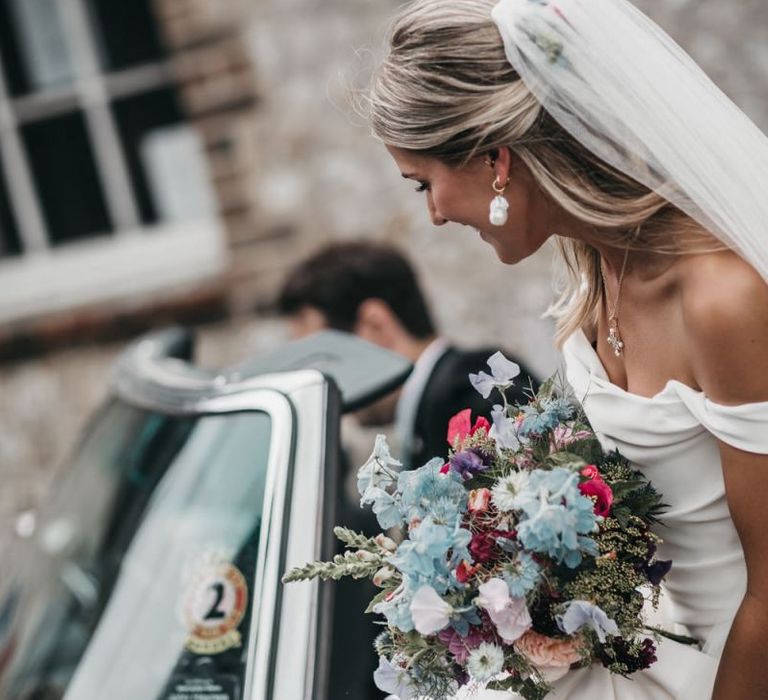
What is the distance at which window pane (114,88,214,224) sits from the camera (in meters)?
7.37

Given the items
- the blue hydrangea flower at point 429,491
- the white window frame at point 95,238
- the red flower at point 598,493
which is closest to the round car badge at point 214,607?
the blue hydrangea flower at point 429,491

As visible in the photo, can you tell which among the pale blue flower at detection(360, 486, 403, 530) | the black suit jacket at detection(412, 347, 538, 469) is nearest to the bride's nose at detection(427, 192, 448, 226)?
the pale blue flower at detection(360, 486, 403, 530)

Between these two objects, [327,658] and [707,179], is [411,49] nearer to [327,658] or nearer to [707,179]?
[707,179]

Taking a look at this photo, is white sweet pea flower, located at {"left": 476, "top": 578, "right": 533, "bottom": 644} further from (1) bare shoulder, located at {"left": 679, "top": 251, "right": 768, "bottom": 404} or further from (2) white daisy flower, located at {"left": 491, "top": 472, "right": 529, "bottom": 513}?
(1) bare shoulder, located at {"left": 679, "top": 251, "right": 768, "bottom": 404}

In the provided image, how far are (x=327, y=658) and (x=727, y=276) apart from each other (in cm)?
85

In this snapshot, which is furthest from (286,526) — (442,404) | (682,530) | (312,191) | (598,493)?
(312,191)

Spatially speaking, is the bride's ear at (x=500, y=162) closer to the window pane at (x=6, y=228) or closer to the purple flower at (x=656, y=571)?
the purple flower at (x=656, y=571)

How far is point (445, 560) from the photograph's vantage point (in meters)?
1.71

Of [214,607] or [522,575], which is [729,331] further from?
[214,607]

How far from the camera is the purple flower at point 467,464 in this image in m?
1.83

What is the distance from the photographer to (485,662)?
1.68 meters

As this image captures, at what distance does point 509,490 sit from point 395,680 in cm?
35

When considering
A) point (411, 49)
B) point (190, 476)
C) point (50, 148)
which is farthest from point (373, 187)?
point (411, 49)

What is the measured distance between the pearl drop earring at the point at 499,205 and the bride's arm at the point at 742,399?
34 centimetres
